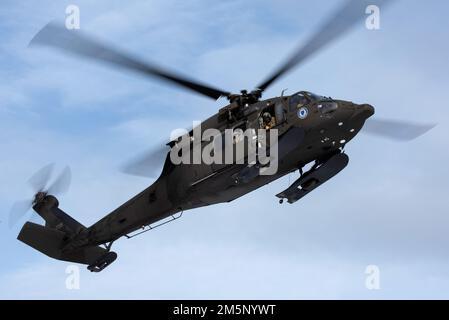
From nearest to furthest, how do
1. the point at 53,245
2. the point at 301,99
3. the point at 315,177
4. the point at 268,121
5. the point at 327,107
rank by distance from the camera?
1. the point at 327,107
2. the point at 301,99
3. the point at 268,121
4. the point at 315,177
5. the point at 53,245

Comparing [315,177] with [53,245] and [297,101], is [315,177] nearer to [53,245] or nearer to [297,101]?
[297,101]

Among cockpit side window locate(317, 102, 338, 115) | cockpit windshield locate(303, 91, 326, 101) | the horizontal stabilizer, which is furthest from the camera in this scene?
the horizontal stabilizer

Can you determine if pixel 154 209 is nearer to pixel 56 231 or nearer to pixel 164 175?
pixel 164 175

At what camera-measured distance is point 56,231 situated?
1502 inches

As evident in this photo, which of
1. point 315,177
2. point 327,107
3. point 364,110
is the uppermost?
point 327,107

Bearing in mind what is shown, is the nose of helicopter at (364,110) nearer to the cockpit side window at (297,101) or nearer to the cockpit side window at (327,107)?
the cockpit side window at (327,107)

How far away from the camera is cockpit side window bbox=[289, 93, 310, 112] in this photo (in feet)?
101

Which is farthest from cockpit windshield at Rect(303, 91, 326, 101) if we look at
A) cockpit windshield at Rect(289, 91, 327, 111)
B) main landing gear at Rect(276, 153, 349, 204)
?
main landing gear at Rect(276, 153, 349, 204)

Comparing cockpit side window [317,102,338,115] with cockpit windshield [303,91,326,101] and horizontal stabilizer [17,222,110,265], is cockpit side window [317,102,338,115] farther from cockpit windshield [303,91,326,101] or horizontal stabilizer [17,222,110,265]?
horizontal stabilizer [17,222,110,265]

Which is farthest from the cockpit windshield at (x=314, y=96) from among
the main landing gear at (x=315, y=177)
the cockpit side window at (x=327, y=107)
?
the main landing gear at (x=315, y=177)

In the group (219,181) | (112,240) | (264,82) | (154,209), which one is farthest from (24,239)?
(264,82)

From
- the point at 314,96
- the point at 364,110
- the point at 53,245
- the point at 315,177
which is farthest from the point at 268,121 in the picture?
the point at 53,245

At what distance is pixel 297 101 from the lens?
30.9 meters

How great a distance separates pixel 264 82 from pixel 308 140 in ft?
13.0
